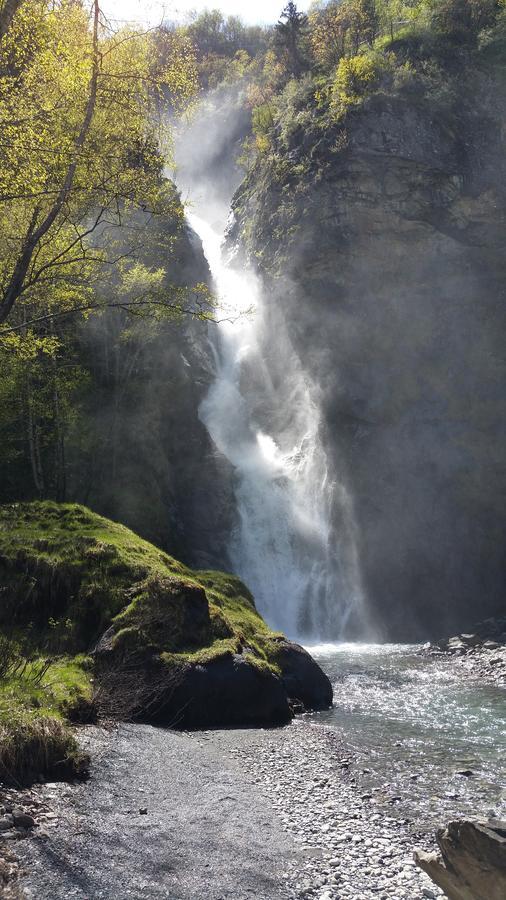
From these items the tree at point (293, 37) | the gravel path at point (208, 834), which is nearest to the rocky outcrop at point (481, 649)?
the gravel path at point (208, 834)

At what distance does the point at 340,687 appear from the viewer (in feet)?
57.6

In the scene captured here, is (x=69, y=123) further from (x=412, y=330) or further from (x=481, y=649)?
(x=412, y=330)

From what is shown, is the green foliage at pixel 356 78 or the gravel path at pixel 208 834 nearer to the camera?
the gravel path at pixel 208 834

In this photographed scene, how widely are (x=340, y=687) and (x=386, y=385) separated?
901 inches

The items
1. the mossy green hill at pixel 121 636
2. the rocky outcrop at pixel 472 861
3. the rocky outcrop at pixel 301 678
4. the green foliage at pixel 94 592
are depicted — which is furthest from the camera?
the rocky outcrop at pixel 301 678

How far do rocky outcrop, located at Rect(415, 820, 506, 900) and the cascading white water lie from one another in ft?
71.5

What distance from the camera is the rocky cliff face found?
34.2m

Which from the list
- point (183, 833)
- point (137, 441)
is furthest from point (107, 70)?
point (137, 441)

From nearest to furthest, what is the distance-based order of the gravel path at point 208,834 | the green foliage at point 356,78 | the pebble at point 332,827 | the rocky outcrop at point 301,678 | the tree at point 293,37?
the gravel path at point 208,834
the pebble at point 332,827
the rocky outcrop at point 301,678
the green foliage at point 356,78
the tree at point 293,37

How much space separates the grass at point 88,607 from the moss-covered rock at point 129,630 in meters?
0.02

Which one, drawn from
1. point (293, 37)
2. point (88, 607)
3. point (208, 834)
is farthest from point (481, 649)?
point (293, 37)

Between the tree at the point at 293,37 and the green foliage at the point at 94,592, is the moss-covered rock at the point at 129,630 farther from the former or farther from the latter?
the tree at the point at 293,37

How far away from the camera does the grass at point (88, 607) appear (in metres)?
10.8

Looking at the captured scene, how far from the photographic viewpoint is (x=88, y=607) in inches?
479
